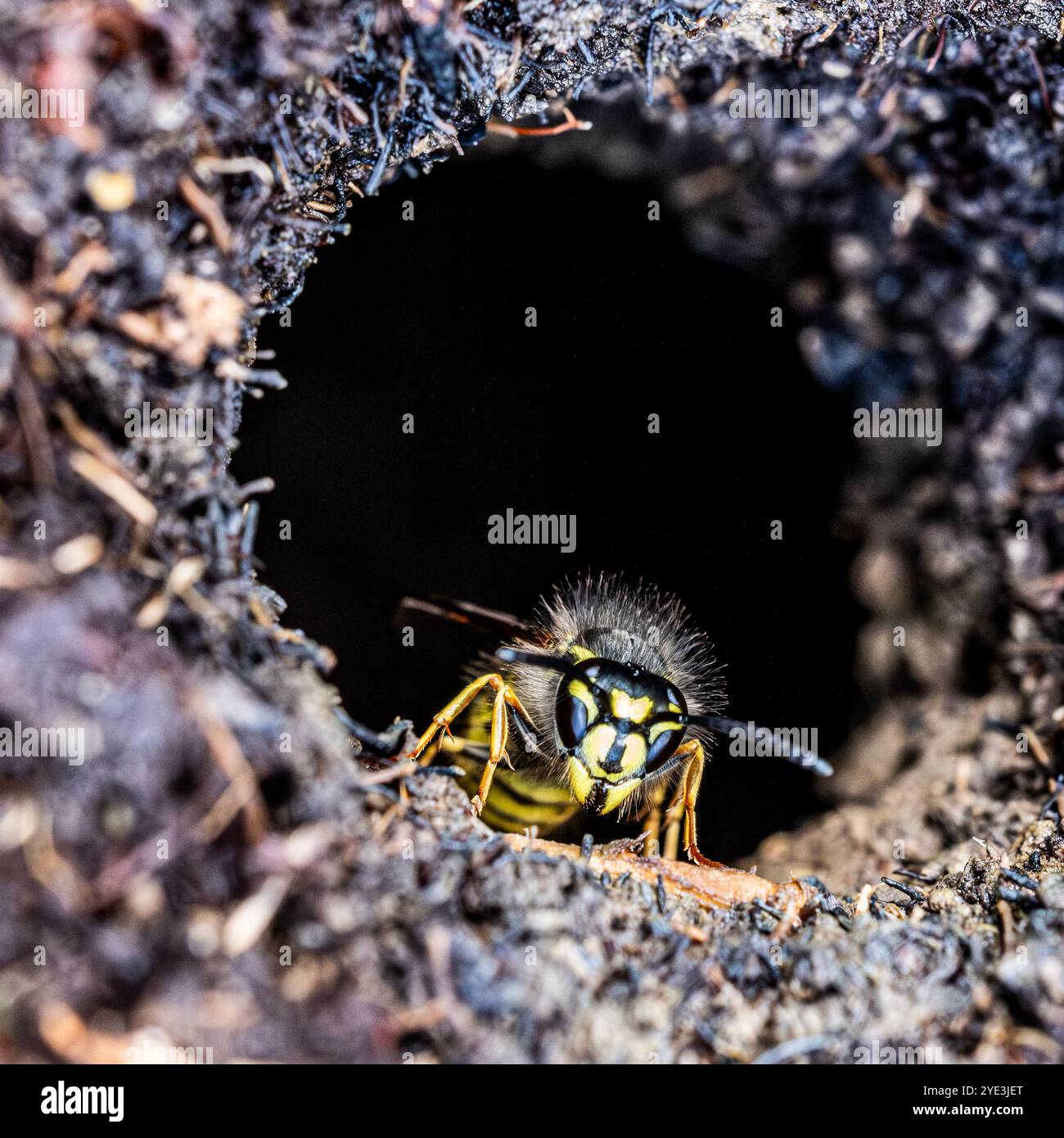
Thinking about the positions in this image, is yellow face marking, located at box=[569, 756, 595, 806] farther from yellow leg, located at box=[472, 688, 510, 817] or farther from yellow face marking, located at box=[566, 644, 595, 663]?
yellow face marking, located at box=[566, 644, 595, 663]

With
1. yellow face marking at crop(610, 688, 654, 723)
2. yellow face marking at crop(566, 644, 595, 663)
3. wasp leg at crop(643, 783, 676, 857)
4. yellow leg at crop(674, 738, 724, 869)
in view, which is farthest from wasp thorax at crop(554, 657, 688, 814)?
wasp leg at crop(643, 783, 676, 857)

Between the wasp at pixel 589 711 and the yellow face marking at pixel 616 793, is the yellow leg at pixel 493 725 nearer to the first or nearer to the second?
the wasp at pixel 589 711

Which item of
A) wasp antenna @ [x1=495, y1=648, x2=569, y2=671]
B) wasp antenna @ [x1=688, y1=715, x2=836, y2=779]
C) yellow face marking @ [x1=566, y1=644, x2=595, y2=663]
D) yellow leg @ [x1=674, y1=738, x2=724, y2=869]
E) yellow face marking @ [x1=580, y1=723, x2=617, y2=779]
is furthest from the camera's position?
yellow face marking @ [x1=566, y1=644, x2=595, y2=663]

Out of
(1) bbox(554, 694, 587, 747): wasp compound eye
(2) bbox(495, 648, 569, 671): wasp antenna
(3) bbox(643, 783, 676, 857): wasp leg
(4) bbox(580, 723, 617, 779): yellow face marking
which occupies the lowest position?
(3) bbox(643, 783, 676, 857): wasp leg

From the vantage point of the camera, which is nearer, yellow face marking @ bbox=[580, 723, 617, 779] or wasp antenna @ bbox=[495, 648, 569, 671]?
wasp antenna @ bbox=[495, 648, 569, 671]

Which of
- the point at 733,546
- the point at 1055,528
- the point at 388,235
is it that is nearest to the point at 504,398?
the point at 388,235

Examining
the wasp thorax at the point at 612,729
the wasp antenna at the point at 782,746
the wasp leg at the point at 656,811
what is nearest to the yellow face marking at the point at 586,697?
the wasp thorax at the point at 612,729

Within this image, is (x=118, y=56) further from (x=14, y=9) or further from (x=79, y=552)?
(x=79, y=552)

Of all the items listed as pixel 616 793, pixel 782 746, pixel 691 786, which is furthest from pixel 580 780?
pixel 782 746
